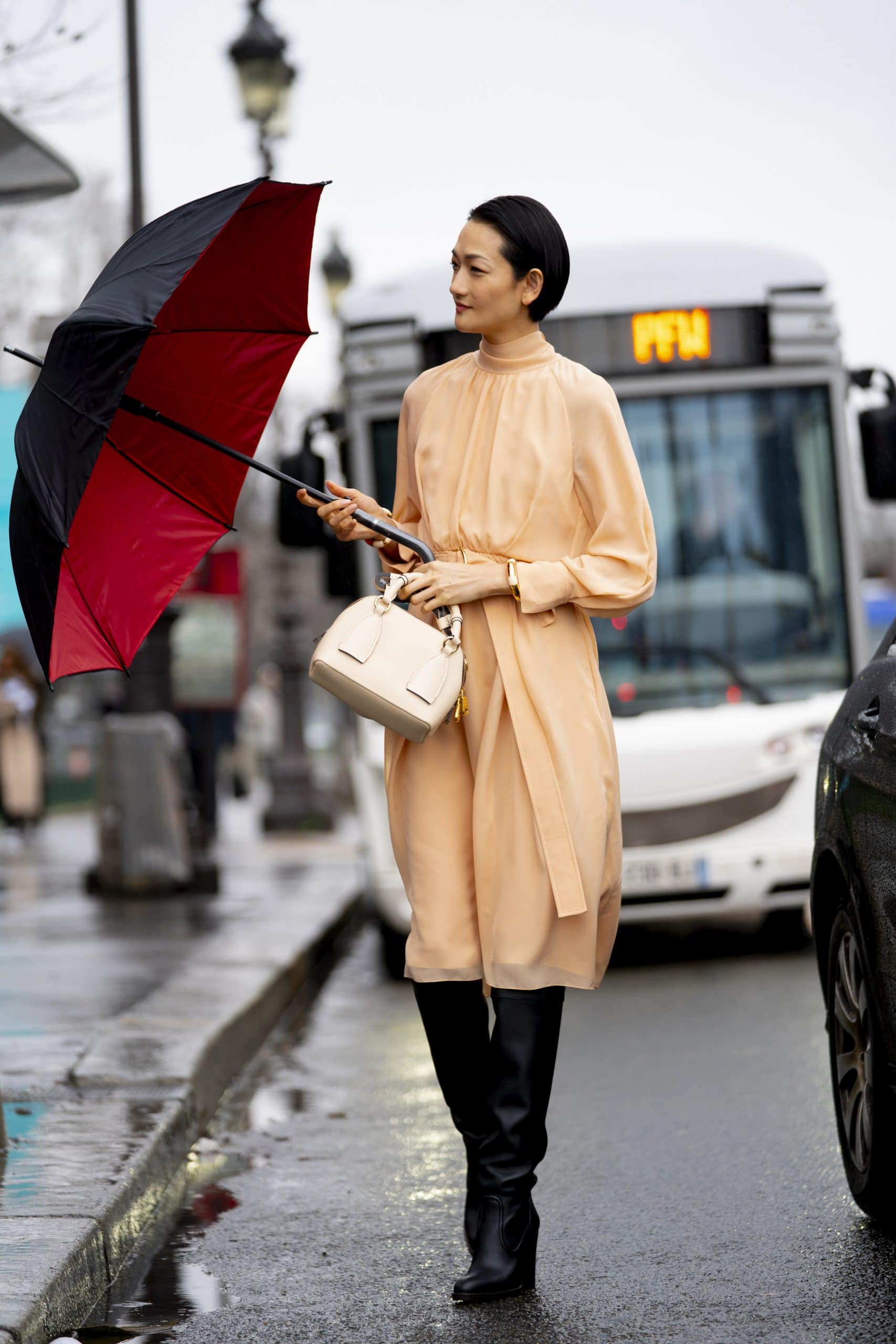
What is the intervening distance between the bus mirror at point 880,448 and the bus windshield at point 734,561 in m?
0.18

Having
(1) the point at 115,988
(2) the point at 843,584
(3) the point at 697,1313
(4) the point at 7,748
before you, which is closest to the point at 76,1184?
(3) the point at 697,1313

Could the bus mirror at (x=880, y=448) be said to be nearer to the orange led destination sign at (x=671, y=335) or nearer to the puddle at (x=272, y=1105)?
the orange led destination sign at (x=671, y=335)

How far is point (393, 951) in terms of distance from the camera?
9508mm

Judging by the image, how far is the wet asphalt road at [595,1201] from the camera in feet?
12.6

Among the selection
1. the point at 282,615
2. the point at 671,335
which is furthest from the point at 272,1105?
the point at 282,615

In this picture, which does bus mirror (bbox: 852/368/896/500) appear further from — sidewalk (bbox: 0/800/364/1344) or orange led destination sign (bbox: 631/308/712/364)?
sidewalk (bbox: 0/800/364/1344)

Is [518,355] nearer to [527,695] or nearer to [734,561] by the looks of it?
[527,695]

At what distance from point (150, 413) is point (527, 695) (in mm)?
972

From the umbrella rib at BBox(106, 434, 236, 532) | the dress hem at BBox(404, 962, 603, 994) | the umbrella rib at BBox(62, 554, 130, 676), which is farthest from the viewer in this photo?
the umbrella rib at BBox(106, 434, 236, 532)

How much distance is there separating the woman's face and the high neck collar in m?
0.06

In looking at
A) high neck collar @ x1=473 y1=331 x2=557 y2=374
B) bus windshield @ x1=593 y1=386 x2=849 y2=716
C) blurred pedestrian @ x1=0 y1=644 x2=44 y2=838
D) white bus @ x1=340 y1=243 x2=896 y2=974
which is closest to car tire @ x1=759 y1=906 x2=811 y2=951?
white bus @ x1=340 y1=243 x2=896 y2=974

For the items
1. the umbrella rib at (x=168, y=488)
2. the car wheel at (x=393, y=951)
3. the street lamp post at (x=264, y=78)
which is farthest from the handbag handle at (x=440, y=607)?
the street lamp post at (x=264, y=78)

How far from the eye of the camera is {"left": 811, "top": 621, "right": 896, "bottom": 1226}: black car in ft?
13.2

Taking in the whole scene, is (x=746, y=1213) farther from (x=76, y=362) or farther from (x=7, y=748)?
(x=7, y=748)
